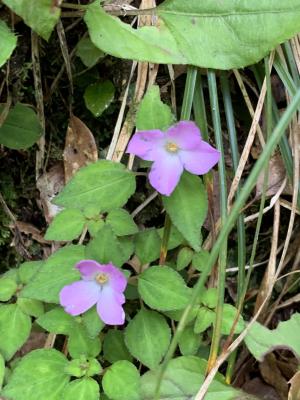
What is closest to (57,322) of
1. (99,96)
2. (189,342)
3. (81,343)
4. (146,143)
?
(81,343)

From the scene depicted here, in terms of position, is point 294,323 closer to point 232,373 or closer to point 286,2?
point 232,373

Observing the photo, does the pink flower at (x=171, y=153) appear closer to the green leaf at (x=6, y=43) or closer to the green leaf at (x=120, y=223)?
the green leaf at (x=120, y=223)

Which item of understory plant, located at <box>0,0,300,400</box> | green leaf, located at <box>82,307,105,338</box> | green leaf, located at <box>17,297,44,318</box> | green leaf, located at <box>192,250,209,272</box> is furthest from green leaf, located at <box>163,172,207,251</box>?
green leaf, located at <box>17,297,44,318</box>

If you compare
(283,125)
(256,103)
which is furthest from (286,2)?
(283,125)

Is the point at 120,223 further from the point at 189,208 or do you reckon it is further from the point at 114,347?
the point at 114,347

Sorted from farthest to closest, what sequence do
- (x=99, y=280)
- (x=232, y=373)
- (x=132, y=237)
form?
(x=232, y=373)
(x=132, y=237)
(x=99, y=280)

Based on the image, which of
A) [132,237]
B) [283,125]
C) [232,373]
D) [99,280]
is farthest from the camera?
[232,373]

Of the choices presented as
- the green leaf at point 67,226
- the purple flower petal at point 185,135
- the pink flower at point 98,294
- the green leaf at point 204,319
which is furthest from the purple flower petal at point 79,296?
the purple flower petal at point 185,135
